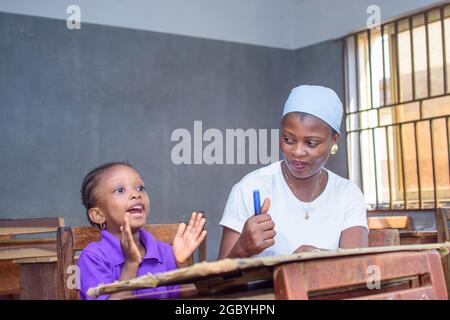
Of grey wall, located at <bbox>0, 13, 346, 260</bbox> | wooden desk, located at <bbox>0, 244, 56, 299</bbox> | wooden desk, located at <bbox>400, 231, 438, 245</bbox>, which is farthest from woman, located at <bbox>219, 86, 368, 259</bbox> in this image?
grey wall, located at <bbox>0, 13, 346, 260</bbox>

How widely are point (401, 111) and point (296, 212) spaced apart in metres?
3.68

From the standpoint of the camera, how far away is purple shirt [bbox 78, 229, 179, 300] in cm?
145

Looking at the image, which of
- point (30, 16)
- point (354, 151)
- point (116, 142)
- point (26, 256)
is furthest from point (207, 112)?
point (26, 256)

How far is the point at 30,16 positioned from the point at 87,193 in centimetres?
365

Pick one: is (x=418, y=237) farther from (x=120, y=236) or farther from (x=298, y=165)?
(x=120, y=236)

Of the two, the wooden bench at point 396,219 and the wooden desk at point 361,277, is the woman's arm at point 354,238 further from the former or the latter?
the wooden bench at point 396,219

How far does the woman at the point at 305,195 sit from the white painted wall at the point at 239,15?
3.70 metres

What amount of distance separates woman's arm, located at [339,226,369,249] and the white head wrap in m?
0.32

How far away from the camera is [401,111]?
17.1 feet

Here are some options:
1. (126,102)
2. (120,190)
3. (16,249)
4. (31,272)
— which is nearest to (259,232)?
(120,190)

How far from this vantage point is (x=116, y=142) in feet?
17.6

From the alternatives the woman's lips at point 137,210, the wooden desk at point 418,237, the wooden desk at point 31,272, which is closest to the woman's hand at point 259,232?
the woman's lips at point 137,210

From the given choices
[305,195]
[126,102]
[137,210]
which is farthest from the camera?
[126,102]
